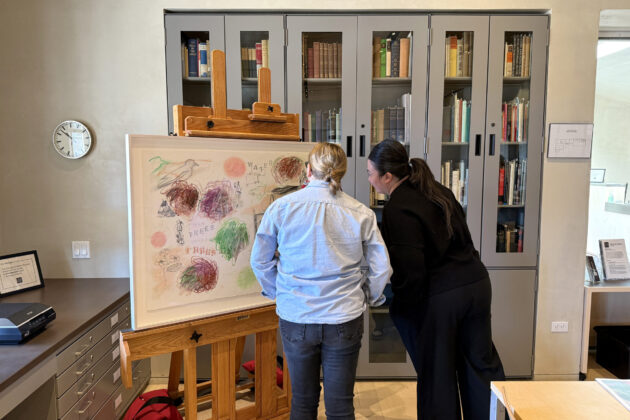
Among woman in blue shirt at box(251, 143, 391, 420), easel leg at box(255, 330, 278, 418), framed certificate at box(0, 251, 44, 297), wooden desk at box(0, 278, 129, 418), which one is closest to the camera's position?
wooden desk at box(0, 278, 129, 418)

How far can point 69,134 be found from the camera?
2523 millimetres

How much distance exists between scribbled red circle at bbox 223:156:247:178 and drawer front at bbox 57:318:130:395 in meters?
1.12

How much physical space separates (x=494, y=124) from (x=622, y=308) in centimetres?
189

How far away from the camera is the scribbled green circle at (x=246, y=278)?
6.23 feet

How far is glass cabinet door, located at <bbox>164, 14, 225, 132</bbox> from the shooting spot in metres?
2.51

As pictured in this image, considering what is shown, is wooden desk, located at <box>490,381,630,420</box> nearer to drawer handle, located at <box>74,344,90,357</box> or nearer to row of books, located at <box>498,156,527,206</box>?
row of books, located at <box>498,156,527,206</box>

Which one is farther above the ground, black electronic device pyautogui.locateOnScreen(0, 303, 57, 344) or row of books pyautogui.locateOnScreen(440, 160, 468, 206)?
row of books pyautogui.locateOnScreen(440, 160, 468, 206)

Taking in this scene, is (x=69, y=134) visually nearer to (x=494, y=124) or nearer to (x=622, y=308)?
(x=494, y=124)

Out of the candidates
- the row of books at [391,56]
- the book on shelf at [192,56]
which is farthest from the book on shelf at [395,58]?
the book on shelf at [192,56]

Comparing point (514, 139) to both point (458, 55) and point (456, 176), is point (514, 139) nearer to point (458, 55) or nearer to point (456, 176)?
point (456, 176)

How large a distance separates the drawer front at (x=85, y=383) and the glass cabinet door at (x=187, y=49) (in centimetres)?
141

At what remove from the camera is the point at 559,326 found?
273cm

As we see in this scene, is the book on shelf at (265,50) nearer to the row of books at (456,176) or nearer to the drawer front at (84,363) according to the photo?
the row of books at (456,176)

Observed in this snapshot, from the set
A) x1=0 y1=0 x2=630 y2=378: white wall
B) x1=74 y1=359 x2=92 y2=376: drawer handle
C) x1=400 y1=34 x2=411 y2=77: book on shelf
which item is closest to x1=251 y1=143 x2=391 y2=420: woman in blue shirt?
x1=74 y1=359 x2=92 y2=376: drawer handle
